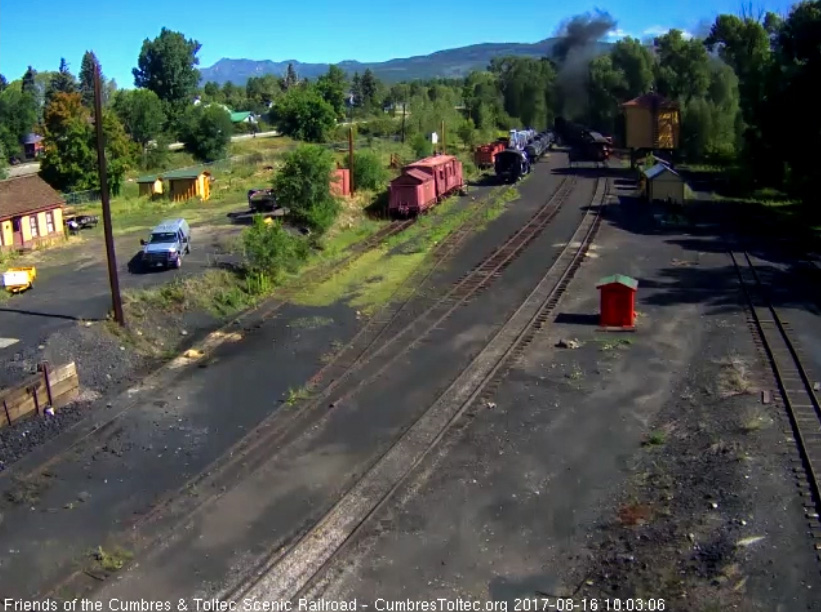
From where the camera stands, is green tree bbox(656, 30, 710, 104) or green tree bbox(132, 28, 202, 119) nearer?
green tree bbox(656, 30, 710, 104)

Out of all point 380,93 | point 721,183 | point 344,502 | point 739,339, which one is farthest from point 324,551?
point 380,93

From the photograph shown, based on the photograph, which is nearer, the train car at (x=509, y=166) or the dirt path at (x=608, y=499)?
the dirt path at (x=608, y=499)

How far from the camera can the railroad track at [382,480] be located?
10.9 metres

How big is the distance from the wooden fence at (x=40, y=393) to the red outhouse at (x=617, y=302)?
13.1m

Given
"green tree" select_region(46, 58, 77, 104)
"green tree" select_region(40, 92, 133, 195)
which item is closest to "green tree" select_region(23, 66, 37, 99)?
"green tree" select_region(46, 58, 77, 104)

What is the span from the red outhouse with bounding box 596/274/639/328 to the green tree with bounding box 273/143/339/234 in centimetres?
1451

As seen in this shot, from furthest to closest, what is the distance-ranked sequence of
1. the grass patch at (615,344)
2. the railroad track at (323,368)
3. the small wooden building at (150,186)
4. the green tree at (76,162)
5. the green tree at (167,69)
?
the green tree at (167,69) < the green tree at (76,162) < the small wooden building at (150,186) < the grass patch at (615,344) < the railroad track at (323,368)

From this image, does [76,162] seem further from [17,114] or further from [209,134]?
[17,114]

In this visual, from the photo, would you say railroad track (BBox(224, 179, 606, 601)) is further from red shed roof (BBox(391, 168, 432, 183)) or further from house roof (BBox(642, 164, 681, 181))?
house roof (BBox(642, 164, 681, 181))

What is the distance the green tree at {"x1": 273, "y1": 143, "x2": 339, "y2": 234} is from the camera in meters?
33.1

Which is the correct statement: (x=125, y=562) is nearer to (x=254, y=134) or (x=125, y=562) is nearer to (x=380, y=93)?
(x=254, y=134)

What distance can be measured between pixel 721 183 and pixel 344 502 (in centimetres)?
4525

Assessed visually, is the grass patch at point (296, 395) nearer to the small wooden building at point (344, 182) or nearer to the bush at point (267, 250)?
the bush at point (267, 250)

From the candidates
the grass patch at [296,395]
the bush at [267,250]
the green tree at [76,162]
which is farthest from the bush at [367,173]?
the grass patch at [296,395]
